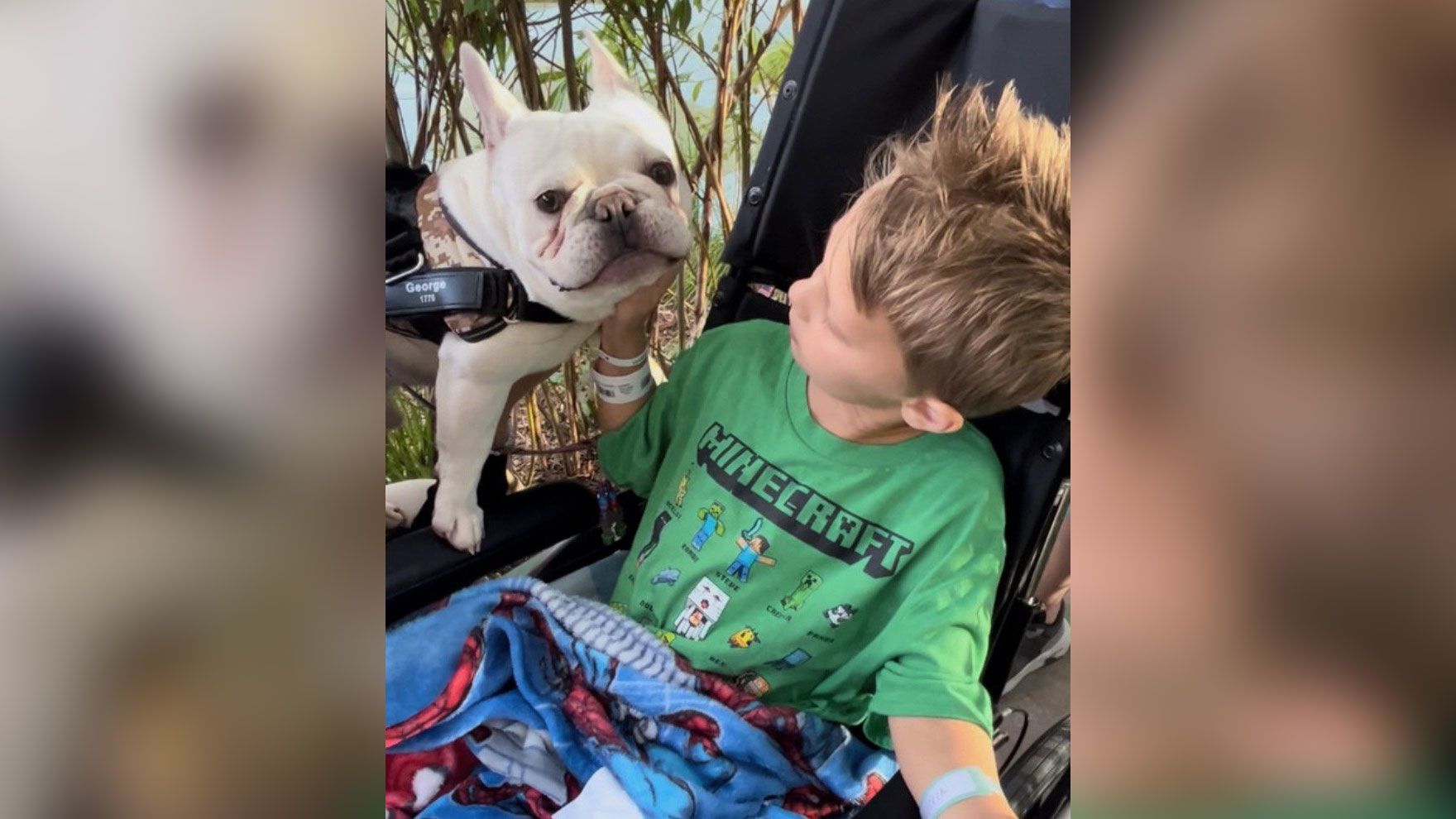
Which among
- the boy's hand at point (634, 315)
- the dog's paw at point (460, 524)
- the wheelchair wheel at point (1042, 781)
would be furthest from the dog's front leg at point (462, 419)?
the wheelchair wheel at point (1042, 781)

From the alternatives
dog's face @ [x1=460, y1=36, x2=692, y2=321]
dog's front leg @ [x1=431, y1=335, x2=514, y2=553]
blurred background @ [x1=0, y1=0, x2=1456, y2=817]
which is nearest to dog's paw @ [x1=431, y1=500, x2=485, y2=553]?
dog's front leg @ [x1=431, y1=335, x2=514, y2=553]

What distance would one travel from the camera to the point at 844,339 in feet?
2.70

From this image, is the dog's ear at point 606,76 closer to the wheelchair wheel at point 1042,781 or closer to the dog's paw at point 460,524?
the dog's paw at point 460,524

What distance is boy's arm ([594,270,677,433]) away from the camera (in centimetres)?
86

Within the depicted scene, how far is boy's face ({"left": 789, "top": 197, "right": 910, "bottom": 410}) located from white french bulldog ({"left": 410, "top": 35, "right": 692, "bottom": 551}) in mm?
126

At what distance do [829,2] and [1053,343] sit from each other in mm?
453

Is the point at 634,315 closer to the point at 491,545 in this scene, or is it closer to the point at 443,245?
the point at 443,245

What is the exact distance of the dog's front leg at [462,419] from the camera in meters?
0.80
